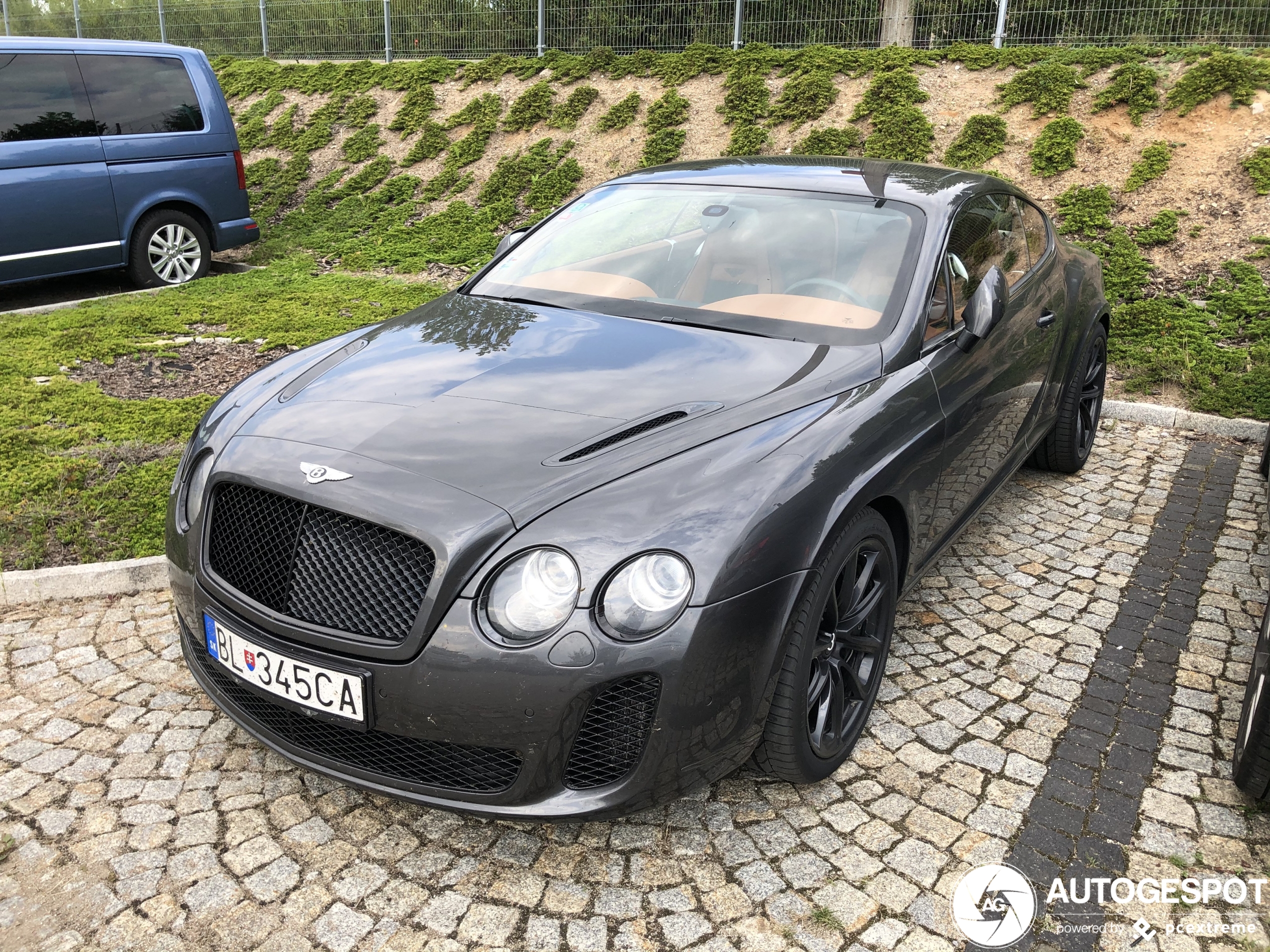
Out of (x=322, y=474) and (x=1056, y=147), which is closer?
(x=322, y=474)

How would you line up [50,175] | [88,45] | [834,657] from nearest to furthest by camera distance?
[834,657] → [50,175] → [88,45]

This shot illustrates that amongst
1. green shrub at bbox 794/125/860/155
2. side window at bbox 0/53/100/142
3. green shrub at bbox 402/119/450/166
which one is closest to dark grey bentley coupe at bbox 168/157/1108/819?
side window at bbox 0/53/100/142

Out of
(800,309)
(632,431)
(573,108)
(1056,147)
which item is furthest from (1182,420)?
(573,108)

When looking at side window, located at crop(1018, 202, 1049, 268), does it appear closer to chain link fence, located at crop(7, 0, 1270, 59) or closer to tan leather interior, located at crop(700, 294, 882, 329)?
tan leather interior, located at crop(700, 294, 882, 329)

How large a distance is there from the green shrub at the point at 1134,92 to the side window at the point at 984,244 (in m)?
6.39

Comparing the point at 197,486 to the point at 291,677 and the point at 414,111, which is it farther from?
the point at 414,111

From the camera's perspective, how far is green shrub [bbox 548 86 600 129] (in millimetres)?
12494

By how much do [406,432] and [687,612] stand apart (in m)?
0.96

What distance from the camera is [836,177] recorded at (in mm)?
4039

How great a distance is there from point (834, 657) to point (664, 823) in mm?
674

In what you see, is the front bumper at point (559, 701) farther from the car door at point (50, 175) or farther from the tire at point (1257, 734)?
the car door at point (50, 175)

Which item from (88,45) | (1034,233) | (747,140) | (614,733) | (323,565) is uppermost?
(88,45)

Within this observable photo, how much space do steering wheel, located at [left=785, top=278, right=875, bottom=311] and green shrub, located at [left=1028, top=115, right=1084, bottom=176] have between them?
7.16m

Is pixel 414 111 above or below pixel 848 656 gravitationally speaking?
above
